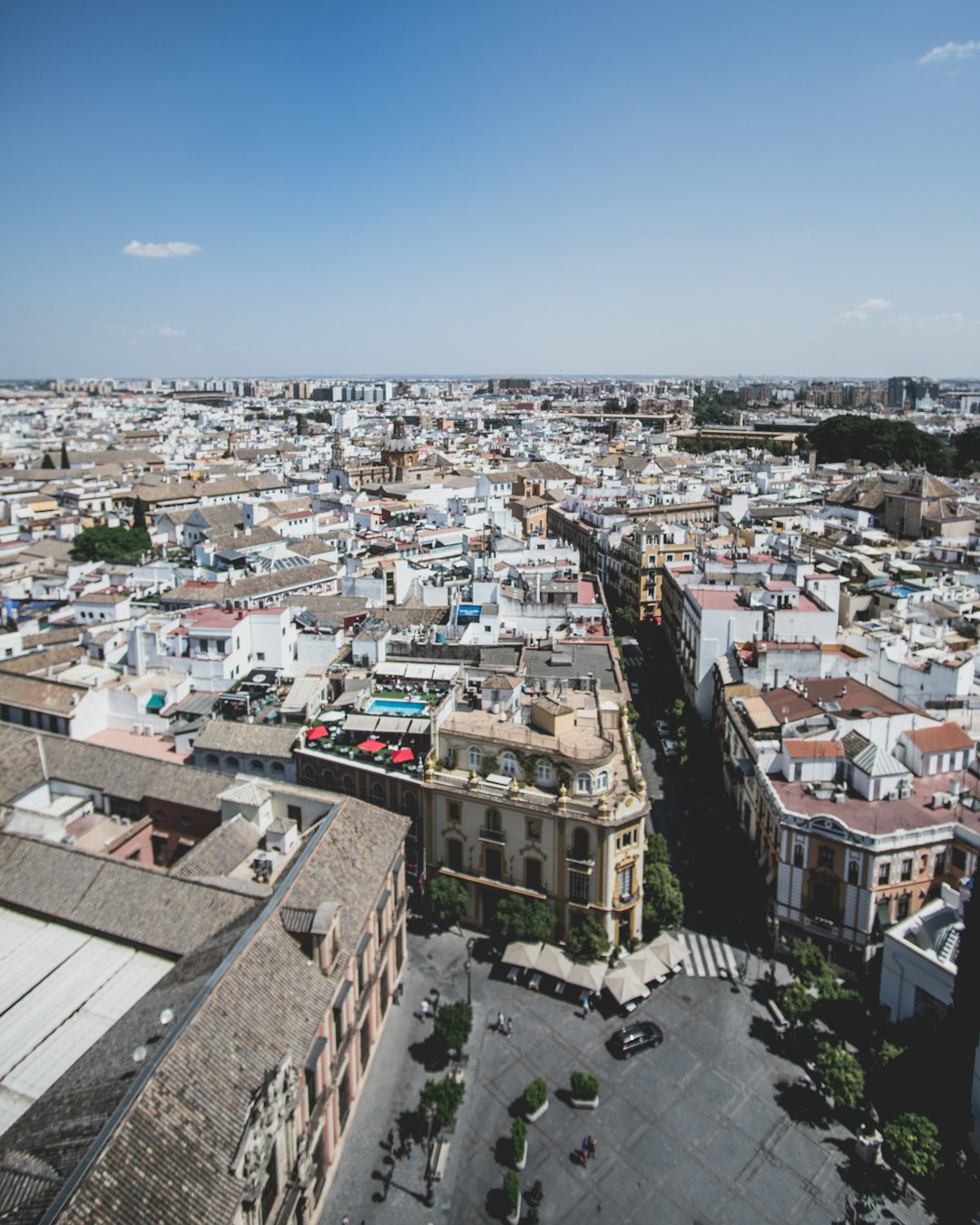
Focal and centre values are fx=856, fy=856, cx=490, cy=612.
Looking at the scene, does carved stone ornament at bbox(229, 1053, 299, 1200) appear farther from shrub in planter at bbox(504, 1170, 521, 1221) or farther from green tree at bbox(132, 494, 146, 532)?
green tree at bbox(132, 494, 146, 532)

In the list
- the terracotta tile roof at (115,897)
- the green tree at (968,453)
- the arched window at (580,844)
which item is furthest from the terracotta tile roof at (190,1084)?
the green tree at (968,453)

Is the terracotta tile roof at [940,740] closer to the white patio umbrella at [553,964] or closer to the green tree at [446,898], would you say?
the white patio umbrella at [553,964]

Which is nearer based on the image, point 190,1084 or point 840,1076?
point 190,1084

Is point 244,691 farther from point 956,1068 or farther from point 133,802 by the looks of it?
point 956,1068

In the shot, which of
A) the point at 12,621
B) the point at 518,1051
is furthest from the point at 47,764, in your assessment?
the point at 12,621

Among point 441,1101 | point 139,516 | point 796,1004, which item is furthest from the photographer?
point 139,516

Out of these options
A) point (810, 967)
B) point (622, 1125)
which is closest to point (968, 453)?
point (810, 967)

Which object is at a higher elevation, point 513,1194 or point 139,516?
point 139,516

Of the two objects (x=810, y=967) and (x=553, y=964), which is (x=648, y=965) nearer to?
(x=553, y=964)
